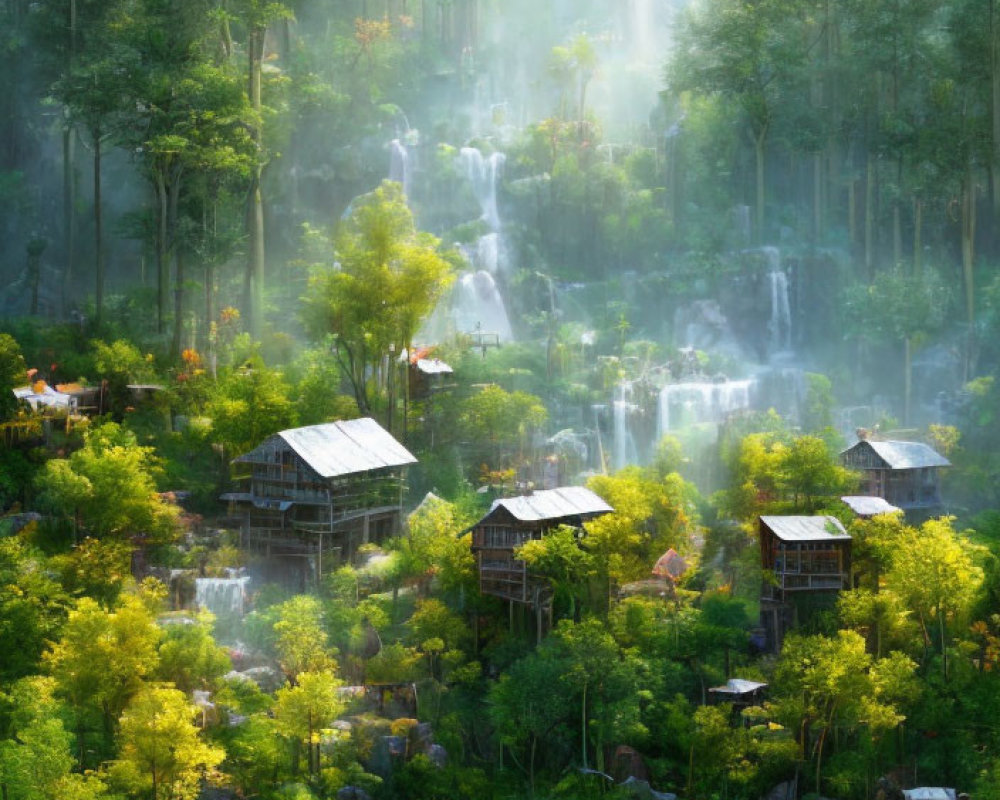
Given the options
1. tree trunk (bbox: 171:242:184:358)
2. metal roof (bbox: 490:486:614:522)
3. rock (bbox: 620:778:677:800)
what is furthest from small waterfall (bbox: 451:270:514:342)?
rock (bbox: 620:778:677:800)

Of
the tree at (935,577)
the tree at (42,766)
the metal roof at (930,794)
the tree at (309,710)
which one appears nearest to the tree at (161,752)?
the tree at (42,766)

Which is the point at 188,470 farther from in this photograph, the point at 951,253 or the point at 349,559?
the point at 951,253

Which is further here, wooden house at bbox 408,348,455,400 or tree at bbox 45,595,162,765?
wooden house at bbox 408,348,455,400

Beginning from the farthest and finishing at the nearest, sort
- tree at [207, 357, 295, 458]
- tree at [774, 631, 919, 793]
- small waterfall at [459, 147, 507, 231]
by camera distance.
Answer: small waterfall at [459, 147, 507, 231] → tree at [207, 357, 295, 458] → tree at [774, 631, 919, 793]

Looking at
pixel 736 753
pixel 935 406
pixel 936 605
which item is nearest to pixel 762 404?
pixel 935 406

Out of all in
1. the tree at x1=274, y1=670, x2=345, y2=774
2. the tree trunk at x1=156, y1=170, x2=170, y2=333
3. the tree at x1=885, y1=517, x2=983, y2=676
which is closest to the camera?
the tree at x1=274, y1=670, x2=345, y2=774

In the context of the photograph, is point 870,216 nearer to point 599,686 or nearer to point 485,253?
point 485,253

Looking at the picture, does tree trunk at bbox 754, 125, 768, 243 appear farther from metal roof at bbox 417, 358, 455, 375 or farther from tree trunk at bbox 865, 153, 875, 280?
metal roof at bbox 417, 358, 455, 375
